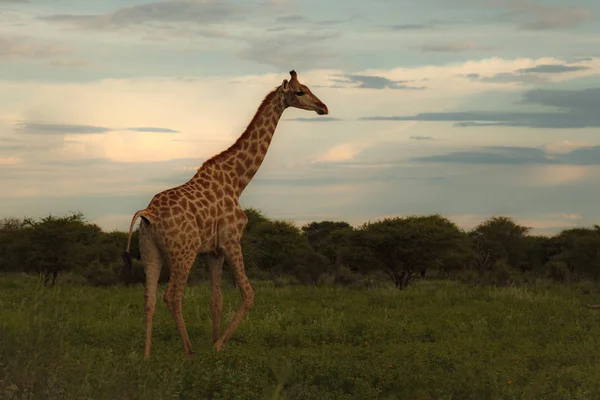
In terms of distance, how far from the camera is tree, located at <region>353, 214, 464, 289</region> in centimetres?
3084

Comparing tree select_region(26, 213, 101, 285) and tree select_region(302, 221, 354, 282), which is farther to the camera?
tree select_region(302, 221, 354, 282)

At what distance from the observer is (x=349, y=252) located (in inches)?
Result: 1314

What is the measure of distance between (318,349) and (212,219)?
301 centimetres

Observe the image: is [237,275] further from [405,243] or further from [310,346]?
[405,243]

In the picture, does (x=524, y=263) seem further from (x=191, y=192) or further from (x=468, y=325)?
(x=191, y=192)

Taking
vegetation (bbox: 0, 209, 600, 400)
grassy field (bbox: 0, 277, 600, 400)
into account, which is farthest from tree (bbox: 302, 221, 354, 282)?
grassy field (bbox: 0, 277, 600, 400)

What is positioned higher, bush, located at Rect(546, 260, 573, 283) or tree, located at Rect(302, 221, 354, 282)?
tree, located at Rect(302, 221, 354, 282)

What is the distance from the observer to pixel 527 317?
1680 centimetres

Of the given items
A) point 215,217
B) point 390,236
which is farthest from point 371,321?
point 390,236

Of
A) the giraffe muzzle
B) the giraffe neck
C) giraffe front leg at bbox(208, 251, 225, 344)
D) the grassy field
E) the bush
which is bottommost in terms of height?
the bush

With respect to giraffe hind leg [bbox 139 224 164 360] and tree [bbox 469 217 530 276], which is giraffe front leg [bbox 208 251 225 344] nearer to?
giraffe hind leg [bbox 139 224 164 360]

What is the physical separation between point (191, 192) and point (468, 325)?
22.5ft

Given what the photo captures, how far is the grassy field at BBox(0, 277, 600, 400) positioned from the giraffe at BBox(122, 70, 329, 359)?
89cm

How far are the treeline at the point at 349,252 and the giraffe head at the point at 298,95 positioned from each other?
14072mm
